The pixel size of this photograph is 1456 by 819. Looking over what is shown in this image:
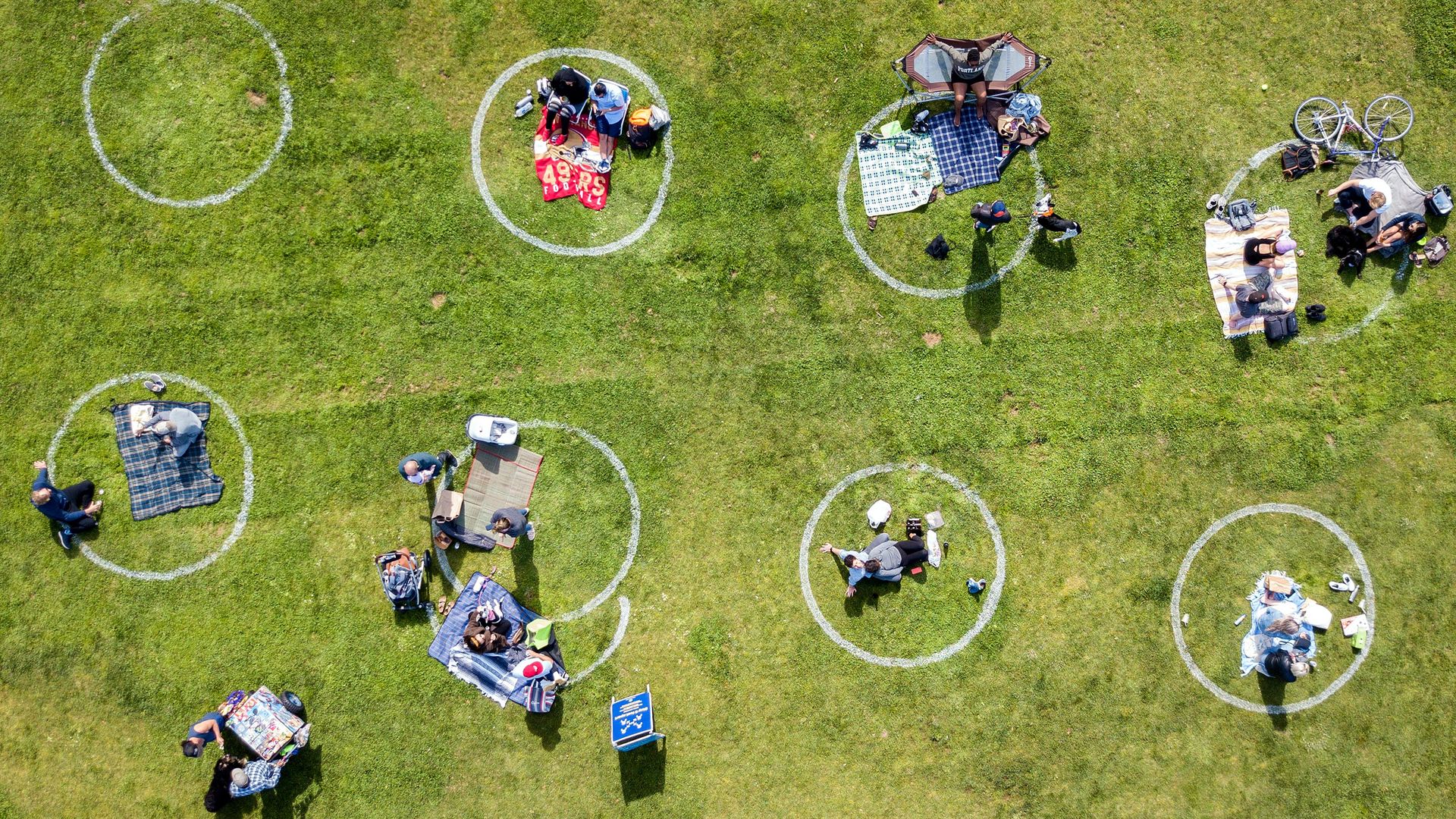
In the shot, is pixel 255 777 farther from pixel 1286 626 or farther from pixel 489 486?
pixel 1286 626

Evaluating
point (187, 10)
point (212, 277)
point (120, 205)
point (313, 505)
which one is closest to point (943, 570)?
point (313, 505)

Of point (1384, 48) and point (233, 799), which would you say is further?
point (1384, 48)

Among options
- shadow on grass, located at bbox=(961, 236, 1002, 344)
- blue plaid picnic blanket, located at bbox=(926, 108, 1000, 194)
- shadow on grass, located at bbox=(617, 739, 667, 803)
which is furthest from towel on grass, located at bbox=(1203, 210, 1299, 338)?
shadow on grass, located at bbox=(617, 739, 667, 803)

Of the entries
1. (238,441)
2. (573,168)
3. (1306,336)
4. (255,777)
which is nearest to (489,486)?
(238,441)

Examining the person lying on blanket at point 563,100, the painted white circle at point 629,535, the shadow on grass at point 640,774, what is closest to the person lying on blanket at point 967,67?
the person lying on blanket at point 563,100

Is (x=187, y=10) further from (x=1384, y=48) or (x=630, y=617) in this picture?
(x=1384, y=48)

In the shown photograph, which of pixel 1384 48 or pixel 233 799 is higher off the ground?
pixel 1384 48
